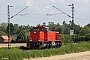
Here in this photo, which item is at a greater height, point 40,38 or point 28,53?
point 40,38

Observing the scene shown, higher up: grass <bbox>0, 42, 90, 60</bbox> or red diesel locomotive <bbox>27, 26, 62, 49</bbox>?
red diesel locomotive <bbox>27, 26, 62, 49</bbox>

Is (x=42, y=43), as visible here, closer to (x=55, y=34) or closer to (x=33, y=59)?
(x=55, y=34)

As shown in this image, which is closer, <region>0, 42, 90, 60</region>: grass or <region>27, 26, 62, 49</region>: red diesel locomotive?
<region>0, 42, 90, 60</region>: grass

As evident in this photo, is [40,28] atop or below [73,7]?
below

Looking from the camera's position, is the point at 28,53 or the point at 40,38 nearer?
the point at 28,53

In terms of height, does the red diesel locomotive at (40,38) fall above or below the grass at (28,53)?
above

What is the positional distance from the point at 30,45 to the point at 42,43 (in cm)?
184

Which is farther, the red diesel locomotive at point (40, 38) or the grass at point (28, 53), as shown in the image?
the red diesel locomotive at point (40, 38)

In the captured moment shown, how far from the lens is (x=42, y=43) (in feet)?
133

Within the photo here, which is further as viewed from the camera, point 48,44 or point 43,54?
point 48,44

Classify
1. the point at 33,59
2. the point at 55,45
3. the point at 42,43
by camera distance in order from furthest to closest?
1. the point at 55,45
2. the point at 42,43
3. the point at 33,59

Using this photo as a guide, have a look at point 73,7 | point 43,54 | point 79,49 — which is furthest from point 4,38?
point 43,54

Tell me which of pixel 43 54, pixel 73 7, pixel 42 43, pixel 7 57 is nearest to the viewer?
pixel 7 57

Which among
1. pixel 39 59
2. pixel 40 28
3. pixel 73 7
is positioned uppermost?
pixel 73 7
